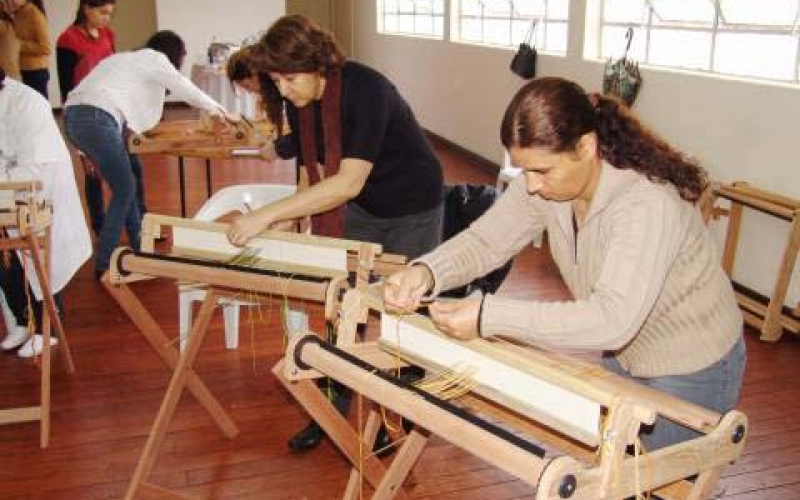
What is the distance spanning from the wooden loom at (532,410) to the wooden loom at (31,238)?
135 centimetres

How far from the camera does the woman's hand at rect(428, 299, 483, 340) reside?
1.31 metres

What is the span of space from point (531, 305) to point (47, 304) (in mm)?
2000

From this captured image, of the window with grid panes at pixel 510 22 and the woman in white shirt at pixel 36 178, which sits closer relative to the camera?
the woman in white shirt at pixel 36 178

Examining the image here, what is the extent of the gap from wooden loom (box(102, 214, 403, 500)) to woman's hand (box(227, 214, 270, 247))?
0.08ft

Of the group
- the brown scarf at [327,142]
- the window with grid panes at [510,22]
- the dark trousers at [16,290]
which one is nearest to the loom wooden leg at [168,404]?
the brown scarf at [327,142]

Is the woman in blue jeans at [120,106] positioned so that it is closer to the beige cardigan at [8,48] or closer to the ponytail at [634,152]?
the beige cardigan at [8,48]

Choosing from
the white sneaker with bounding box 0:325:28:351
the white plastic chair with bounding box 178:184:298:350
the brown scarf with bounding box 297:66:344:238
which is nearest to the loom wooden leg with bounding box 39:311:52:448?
the white plastic chair with bounding box 178:184:298:350

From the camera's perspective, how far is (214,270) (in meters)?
1.90

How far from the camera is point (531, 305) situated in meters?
1.26

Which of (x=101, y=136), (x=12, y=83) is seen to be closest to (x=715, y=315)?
(x=12, y=83)

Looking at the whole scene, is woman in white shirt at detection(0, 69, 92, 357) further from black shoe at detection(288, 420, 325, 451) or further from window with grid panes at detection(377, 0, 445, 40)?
window with grid panes at detection(377, 0, 445, 40)

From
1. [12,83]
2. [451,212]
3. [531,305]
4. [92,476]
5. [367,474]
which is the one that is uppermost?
[12,83]

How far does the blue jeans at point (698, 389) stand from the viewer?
138 cm

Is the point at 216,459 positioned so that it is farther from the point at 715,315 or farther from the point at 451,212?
the point at 715,315
